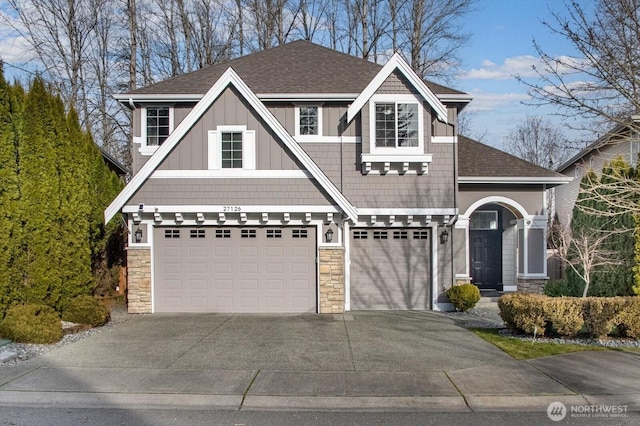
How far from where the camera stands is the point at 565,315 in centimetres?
1055

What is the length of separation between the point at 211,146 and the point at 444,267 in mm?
7834

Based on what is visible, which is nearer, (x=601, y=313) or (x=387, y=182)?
(x=601, y=313)

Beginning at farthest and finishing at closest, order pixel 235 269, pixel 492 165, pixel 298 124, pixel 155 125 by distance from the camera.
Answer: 1. pixel 492 165
2. pixel 155 125
3. pixel 298 124
4. pixel 235 269

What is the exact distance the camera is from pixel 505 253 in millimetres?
19109

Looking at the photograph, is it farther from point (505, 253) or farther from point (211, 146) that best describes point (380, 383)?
point (505, 253)

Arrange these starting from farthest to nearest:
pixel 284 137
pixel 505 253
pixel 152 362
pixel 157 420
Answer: pixel 505 253, pixel 284 137, pixel 152 362, pixel 157 420

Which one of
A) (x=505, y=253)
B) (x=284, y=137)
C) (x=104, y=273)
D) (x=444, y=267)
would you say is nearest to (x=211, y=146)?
(x=284, y=137)

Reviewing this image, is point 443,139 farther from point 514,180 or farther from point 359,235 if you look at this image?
point 359,235

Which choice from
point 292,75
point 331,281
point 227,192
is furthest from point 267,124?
point 331,281

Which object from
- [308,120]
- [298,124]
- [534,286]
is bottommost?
[534,286]

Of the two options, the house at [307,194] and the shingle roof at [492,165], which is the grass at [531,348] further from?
the shingle roof at [492,165]

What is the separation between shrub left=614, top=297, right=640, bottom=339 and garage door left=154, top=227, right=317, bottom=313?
752 cm

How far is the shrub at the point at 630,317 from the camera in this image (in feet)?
34.5

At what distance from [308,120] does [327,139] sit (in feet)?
2.99
